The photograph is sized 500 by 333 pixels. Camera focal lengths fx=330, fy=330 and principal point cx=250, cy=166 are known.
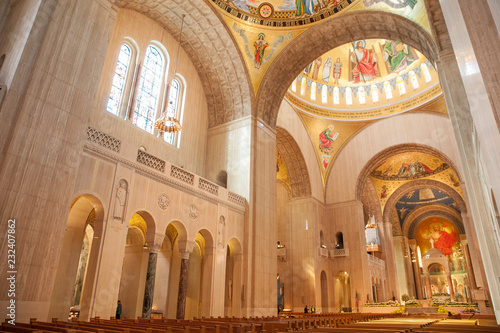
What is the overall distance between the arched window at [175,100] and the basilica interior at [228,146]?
55 millimetres

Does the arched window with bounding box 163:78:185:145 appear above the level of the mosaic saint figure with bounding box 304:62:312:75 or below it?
below

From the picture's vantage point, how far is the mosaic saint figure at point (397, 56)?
59.2 ft

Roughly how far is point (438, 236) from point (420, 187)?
29.9 ft

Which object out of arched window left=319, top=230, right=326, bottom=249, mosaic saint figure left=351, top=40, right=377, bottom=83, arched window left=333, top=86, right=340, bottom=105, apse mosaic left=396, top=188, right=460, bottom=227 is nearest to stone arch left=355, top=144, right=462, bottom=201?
arched window left=319, top=230, right=326, bottom=249

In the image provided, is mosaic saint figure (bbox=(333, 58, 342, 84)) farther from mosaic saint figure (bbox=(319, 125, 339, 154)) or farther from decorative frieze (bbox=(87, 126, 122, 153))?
decorative frieze (bbox=(87, 126, 122, 153))

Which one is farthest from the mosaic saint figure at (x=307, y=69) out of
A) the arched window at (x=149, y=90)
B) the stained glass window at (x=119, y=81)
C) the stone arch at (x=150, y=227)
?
the stone arch at (x=150, y=227)

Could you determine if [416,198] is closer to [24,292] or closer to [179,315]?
[179,315]

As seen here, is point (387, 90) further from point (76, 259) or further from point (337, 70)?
point (76, 259)

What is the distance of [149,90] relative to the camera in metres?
12.0

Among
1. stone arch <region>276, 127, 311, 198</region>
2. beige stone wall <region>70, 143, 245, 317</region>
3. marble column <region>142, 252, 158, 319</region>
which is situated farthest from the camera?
stone arch <region>276, 127, 311, 198</region>

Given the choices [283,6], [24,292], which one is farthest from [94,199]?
[283,6]

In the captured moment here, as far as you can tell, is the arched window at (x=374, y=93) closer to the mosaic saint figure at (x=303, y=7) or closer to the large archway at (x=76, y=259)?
the mosaic saint figure at (x=303, y=7)

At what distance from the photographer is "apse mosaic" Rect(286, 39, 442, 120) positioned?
18250mm

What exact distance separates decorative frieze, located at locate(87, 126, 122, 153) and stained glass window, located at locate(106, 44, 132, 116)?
2.90 meters
